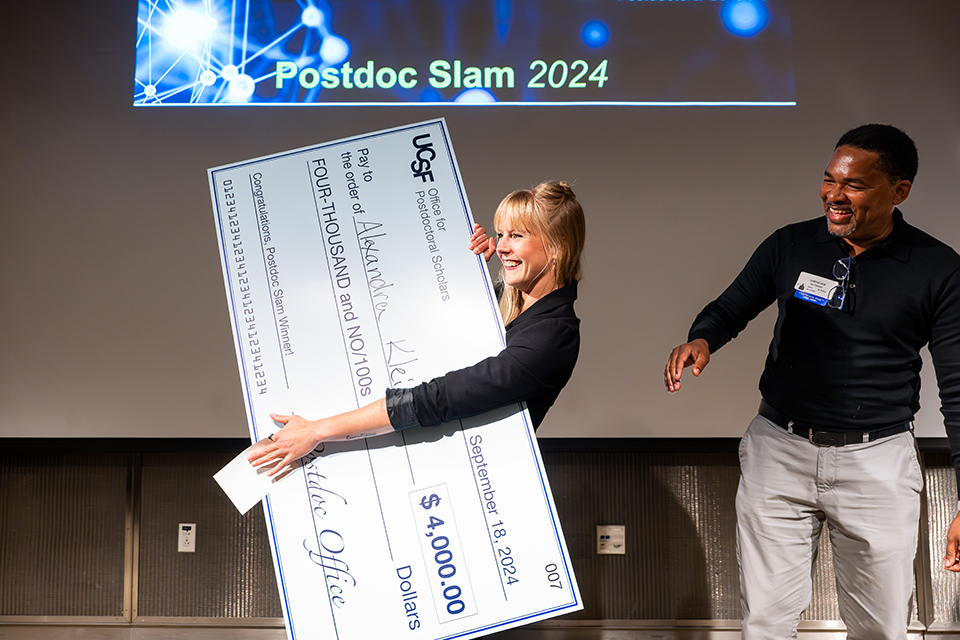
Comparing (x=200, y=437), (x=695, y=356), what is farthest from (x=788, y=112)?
(x=200, y=437)

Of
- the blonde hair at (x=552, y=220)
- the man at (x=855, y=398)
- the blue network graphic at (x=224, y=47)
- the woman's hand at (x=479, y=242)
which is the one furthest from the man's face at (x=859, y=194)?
the blue network graphic at (x=224, y=47)

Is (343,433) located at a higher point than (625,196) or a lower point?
lower

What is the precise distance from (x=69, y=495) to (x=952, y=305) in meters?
2.77

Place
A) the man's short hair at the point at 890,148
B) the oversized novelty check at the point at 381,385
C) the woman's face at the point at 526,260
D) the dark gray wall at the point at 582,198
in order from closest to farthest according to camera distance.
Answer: the oversized novelty check at the point at 381,385, the woman's face at the point at 526,260, the man's short hair at the point at 890,148, the dark gray wall at the point at 582,198

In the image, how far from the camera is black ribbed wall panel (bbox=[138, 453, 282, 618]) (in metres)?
2.60

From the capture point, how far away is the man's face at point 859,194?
1.50 m

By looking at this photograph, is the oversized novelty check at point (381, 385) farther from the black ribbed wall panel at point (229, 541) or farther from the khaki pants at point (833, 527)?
the black ribbed wall panel at point (229, 541)

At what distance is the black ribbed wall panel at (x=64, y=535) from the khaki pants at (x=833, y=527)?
6.99 feet

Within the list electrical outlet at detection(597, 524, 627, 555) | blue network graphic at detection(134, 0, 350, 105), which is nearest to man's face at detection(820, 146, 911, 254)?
electrical outlet at detection(597, 524, 627, 555)

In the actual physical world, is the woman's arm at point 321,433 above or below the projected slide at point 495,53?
below

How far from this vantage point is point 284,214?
4.37 ft

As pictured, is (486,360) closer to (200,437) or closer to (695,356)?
(695,356)

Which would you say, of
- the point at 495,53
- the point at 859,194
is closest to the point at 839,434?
the point at 859,194

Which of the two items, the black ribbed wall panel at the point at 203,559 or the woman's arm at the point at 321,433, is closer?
the woman's arm at the point at 321,433
